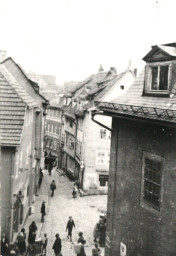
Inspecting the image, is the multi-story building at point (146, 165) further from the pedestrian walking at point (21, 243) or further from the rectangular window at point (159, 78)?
the pedestrian walking at point (21, 243)

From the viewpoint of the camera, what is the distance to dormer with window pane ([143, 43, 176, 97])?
9.52 meters

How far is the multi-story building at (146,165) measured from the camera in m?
8.98

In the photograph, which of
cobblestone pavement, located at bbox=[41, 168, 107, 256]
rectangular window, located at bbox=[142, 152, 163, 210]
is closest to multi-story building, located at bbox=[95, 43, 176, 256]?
rectangular window, located at bbox=[142, 152, 163, 210]

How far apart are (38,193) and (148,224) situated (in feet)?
69.5

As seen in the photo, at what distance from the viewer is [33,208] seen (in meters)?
24.6

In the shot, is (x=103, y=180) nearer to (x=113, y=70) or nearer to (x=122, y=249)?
(x=113, y=70)

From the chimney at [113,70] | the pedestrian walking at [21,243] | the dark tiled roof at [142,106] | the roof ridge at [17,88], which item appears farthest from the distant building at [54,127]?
the dark tiled roof at [142,106]

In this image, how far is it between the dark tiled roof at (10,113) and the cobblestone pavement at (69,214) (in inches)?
257

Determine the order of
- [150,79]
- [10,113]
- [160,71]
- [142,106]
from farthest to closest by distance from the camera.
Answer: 1. [10,113]
2. [150,79]
3. [160,71]
4. [142,106]

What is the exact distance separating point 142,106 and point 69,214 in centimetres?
1682

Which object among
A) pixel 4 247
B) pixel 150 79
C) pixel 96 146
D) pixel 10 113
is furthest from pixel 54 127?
pixel 150 79

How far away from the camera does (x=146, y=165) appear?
10.2m

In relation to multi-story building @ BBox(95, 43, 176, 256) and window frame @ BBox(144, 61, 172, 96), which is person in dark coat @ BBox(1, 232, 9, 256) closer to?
multi-story building @ BBox(95, 43, 176, 256)

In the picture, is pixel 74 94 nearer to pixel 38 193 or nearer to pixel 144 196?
pixel 38 193
